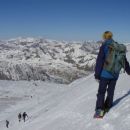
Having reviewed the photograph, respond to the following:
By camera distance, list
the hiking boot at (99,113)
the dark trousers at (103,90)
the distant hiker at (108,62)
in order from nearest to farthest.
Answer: the distant hiker at (108,62)
the dark trousers at (103,90)
the hiking boot at (99,113)

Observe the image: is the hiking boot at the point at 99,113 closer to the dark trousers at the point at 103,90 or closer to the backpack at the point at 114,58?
the dark trousers at the point at 103,90

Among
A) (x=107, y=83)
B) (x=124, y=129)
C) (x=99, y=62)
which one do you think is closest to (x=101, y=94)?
(x=107, y=83)

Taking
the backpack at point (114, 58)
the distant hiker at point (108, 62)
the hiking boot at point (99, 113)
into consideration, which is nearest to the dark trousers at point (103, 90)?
the distant hiker at point (108, 62)

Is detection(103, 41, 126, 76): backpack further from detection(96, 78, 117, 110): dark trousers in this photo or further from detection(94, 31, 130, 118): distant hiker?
detection(96, 78, 117, 110): dark trousers

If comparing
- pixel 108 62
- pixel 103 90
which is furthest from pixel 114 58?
pixel 103 90

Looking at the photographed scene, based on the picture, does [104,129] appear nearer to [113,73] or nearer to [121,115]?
[121,115]

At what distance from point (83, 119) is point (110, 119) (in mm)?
2027

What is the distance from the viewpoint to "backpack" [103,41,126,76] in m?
11.2

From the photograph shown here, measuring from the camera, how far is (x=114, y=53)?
36.7ft

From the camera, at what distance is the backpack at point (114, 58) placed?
11164 mm

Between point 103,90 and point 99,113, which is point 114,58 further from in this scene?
point 99,113

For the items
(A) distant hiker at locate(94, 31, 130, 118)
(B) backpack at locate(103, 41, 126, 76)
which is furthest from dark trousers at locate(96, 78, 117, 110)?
(B) backpack at locate(103, 41, 126, 76)

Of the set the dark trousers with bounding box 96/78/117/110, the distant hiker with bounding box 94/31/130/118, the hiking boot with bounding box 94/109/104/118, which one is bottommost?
the hiking boot with bounding box 94/109/104/118

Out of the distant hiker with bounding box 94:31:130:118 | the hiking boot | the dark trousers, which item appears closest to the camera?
the distant hiker with bounding box 94:31:130:118
